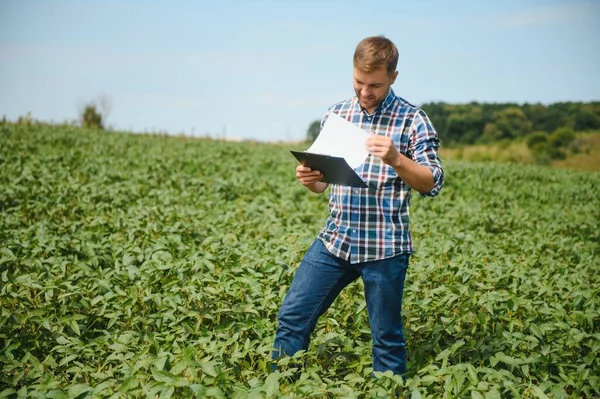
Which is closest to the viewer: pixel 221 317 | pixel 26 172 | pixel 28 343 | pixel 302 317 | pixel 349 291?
pixel 302 317

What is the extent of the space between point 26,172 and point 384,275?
328 inches

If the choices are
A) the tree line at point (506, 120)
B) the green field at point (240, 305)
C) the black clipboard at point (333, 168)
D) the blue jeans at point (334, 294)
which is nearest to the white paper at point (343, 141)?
the black clipboard at point (333, 168)

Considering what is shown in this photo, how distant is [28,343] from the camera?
3.65m

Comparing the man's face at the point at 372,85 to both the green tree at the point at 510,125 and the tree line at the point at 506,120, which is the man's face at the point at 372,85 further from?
the green tree at the point at 510,125

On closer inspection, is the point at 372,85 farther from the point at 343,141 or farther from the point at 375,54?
the point at 343,141

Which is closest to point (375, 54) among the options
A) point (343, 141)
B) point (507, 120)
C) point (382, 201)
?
point (343, 141)

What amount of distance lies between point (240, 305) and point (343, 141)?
1.68 meters

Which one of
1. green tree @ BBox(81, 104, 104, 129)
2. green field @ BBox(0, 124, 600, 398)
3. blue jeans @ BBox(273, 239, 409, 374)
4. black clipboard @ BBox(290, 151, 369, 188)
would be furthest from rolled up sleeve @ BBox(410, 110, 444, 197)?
green tree @ BBox(81, 104, 104, 129)

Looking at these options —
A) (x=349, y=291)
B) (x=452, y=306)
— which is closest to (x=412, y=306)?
(x=452, y=306)

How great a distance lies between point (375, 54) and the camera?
2701 mm

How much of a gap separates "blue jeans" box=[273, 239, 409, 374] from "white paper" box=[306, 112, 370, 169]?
0.55 meters

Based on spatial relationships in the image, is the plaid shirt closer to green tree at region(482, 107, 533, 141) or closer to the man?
the man

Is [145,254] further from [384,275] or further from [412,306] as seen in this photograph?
[384,275]

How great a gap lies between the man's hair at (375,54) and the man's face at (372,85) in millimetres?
29
